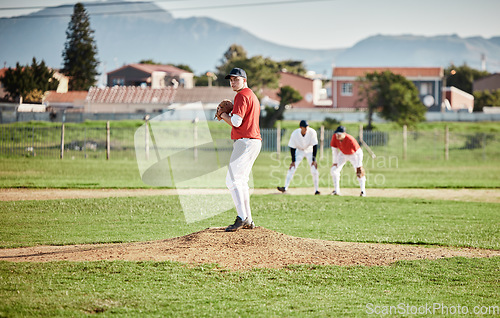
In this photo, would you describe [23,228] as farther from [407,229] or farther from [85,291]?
[407,229]

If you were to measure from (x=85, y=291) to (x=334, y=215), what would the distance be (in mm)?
8607

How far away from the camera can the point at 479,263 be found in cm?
953

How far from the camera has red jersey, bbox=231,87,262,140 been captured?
9383 mm

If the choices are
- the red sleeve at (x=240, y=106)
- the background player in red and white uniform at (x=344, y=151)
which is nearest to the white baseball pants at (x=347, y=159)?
the background player in red and white uniform at (x=344, y=151)

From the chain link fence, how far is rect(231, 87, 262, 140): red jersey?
2549 cm

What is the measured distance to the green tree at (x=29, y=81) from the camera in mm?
40825

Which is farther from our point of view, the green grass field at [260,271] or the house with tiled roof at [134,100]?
the house with tiled roof at [134,100]

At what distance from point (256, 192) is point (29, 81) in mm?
27465

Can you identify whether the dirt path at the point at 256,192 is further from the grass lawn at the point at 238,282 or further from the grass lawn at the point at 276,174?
the grass lawn at the point at 238,282

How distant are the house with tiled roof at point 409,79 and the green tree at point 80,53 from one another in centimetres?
3105

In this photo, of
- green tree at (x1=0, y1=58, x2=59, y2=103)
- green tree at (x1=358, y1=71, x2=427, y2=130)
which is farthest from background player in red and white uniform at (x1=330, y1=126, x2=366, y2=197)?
green tree at (x1=358, y1=71, x2=427, y2=130)

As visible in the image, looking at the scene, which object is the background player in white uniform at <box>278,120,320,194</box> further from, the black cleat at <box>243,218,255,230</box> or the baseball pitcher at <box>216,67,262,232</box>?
the baseball pitcher at <box>216,67,262,232</box>

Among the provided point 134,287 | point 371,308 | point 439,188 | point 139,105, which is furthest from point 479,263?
point 139,105

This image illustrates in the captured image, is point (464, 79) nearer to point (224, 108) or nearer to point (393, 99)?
point (393, 99)
